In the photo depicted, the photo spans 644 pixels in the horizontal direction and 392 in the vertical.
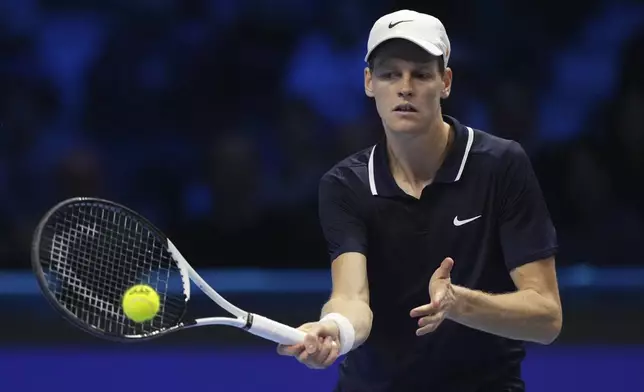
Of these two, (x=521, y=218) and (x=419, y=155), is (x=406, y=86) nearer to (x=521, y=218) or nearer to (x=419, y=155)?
(x=419, y=155)

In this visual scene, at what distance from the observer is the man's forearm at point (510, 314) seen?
302cm

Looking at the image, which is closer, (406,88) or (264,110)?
(406,88)

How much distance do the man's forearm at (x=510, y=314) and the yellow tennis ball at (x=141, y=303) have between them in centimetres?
75

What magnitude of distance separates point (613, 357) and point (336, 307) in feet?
6.82

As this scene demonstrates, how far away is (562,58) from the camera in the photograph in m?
6.27

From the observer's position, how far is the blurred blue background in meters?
5.99

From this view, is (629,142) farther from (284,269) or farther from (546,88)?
(284,269)

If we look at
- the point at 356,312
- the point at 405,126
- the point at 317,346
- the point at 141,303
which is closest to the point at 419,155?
the point at 405,126

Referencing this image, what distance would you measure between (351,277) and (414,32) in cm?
70

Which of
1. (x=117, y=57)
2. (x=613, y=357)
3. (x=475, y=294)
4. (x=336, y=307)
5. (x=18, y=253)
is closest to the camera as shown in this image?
(x=475, y=294)

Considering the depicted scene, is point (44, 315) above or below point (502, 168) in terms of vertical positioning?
above

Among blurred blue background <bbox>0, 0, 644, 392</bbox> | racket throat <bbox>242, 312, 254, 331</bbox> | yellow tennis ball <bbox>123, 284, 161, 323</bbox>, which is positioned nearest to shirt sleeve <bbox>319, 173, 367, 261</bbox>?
racket throat <bbox>242, 312, 254, 331</bbox>

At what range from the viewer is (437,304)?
2844mm

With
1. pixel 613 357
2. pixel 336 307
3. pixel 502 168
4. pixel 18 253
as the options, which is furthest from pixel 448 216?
pixel 18 253
